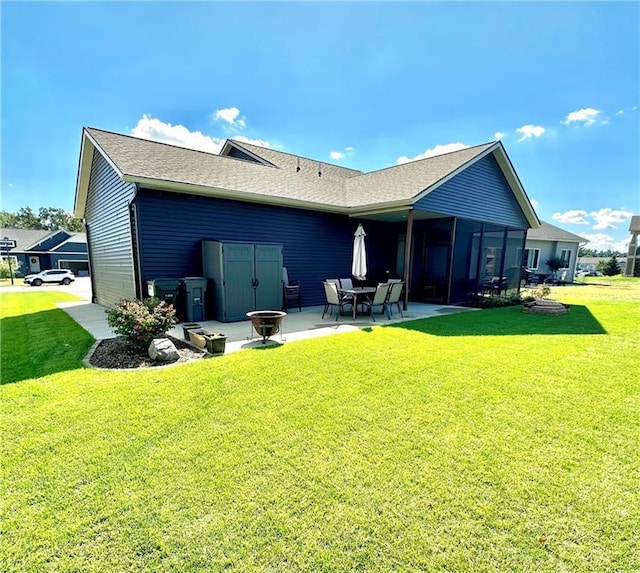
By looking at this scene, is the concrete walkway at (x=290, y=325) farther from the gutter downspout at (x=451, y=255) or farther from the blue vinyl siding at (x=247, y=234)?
the blue vinyl siding at (x=247, y=234)

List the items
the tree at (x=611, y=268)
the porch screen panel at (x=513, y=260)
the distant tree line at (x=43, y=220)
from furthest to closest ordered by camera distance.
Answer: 1. the distant tree line at (x=43, y=220)
2. the tree at (x=611, y=268)
3. the porch screen panel at (x=513, y=260)

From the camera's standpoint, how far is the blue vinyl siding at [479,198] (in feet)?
32.1

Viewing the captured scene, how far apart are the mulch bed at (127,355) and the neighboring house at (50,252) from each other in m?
36.8

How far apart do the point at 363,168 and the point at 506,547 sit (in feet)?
56.7

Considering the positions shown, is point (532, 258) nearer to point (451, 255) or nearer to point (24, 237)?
point (451, 255)

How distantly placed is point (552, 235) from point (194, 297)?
27466 mm

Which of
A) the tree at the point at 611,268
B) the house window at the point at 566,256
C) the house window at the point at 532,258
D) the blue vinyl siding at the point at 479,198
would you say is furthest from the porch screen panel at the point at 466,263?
the tree at the point at 611,268

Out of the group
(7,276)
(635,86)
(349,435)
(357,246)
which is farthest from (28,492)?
(7,276)

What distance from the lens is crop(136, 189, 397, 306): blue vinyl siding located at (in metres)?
7.46

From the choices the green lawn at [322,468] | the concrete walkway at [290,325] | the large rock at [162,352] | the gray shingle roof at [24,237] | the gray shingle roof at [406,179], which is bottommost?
the concrete walkway at [290,325]

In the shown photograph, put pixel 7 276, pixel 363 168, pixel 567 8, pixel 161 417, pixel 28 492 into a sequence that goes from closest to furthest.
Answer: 1. pixel 28 492
2. pixel 161 417
3. pixel 567 8
4. pixel 363 168
5. pixel 7 276

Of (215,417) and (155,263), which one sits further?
(155,263)

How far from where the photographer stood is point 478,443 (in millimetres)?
2652

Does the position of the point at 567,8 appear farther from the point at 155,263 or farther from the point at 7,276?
the point at 7,276
